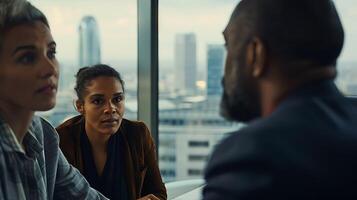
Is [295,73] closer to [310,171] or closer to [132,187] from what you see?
[310,171]

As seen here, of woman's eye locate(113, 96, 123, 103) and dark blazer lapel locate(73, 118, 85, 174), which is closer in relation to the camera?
dark blazer lapel locate(73, 118, 85, 174)

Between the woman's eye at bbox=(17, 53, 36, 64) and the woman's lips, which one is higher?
the woman's eye at bbox=(17, 53, 36, 64)

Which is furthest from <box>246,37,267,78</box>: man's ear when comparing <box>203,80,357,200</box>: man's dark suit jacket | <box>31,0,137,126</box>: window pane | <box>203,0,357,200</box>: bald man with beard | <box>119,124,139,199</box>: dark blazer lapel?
<box>31,0,137,126</box>: window pane

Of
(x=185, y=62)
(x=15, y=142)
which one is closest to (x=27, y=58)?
(x=15, y=142)

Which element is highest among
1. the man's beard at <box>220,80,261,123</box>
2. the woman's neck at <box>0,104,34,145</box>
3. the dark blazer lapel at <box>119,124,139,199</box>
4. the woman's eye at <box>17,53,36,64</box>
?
the woman's eye at <box>17,53,36,64</box>

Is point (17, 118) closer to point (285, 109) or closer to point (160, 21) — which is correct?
point (285, 109)

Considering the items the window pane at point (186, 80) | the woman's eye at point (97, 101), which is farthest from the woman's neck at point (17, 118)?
the window pane at point (186, 80)

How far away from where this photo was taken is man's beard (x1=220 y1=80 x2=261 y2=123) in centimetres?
93

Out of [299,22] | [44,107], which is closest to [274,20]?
[299,22]

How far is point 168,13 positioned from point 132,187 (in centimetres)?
145

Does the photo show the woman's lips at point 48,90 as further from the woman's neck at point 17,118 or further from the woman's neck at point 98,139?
the woman's neck at point 98,139

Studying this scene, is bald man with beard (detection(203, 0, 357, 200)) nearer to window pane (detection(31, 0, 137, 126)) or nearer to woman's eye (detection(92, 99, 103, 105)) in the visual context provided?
woman's eye (detection(92, 99, 103, 105))

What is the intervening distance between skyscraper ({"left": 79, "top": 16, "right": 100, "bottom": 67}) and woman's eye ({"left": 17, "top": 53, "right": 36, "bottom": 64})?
5.69 feet

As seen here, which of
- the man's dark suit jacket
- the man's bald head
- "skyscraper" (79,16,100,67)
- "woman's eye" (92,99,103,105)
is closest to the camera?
the man's dark suit jacket
